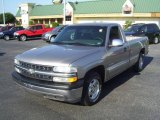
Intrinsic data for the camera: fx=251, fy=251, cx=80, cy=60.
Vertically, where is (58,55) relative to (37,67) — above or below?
above

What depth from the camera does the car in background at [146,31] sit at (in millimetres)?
19531

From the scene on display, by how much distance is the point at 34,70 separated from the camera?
5125 mm

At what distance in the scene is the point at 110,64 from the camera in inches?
245

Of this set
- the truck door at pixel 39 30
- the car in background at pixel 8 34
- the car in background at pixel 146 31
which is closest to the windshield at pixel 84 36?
the car in background at pixel 146 31

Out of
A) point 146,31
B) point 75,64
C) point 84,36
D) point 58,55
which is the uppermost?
point 84,36

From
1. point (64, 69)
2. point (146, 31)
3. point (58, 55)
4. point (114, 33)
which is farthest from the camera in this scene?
point (146, 31)

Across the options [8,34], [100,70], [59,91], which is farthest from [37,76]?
[8,34]

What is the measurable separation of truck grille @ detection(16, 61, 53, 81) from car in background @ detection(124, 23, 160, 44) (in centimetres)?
1476

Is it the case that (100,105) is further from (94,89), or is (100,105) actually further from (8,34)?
(8,34)

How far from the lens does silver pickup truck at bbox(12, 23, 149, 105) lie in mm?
4906

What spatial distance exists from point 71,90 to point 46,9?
64.2 meters

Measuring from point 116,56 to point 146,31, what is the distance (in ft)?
47.3

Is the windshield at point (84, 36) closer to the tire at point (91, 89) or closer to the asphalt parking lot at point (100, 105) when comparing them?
the tire at point (91, 89)

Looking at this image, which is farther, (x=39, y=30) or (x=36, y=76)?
(x=39, y=30)
